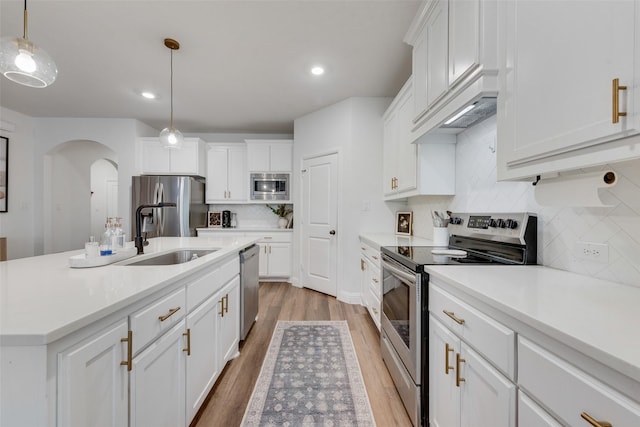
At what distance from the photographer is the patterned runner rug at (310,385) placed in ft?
4.91

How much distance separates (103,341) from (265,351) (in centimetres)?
160

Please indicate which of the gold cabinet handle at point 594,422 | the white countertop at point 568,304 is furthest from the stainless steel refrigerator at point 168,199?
the gold cabinet handle at point 594,422

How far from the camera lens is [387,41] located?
2.35 m

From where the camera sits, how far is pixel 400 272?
1590 millimetres

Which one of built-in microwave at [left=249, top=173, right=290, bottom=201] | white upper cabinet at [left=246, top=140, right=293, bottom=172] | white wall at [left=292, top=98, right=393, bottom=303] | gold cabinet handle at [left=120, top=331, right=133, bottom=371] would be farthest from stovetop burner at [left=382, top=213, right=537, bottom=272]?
white upper cabinet at [left=246, top=140, right=293, bottom=172]

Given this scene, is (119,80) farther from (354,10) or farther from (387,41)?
(387,41)

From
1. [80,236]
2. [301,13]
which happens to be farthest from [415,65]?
[80,236]

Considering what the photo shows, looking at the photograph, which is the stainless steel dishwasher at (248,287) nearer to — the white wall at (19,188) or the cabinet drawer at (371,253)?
the cabinet drawer at (371,253)

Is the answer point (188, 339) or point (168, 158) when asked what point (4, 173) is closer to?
point (168, 158)

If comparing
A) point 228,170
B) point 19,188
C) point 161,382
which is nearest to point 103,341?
point 161,382

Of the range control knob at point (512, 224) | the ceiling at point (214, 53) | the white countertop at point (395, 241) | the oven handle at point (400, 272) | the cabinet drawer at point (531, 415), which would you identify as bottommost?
the cabinet drawer at point (531, 415)

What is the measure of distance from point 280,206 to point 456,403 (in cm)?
417

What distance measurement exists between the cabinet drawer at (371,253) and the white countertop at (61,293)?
1.54 metres

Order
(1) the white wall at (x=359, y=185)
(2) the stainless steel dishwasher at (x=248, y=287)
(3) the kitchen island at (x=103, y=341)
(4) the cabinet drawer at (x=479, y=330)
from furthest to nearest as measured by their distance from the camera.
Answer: (1) the white wall at (x=359, y=185), (2) the stainless steel dishwasher at (x=248, y=287), (4) the cabinet drawer at (x=479, y=330), (3) the kitchen island at (x=103, y=341)
